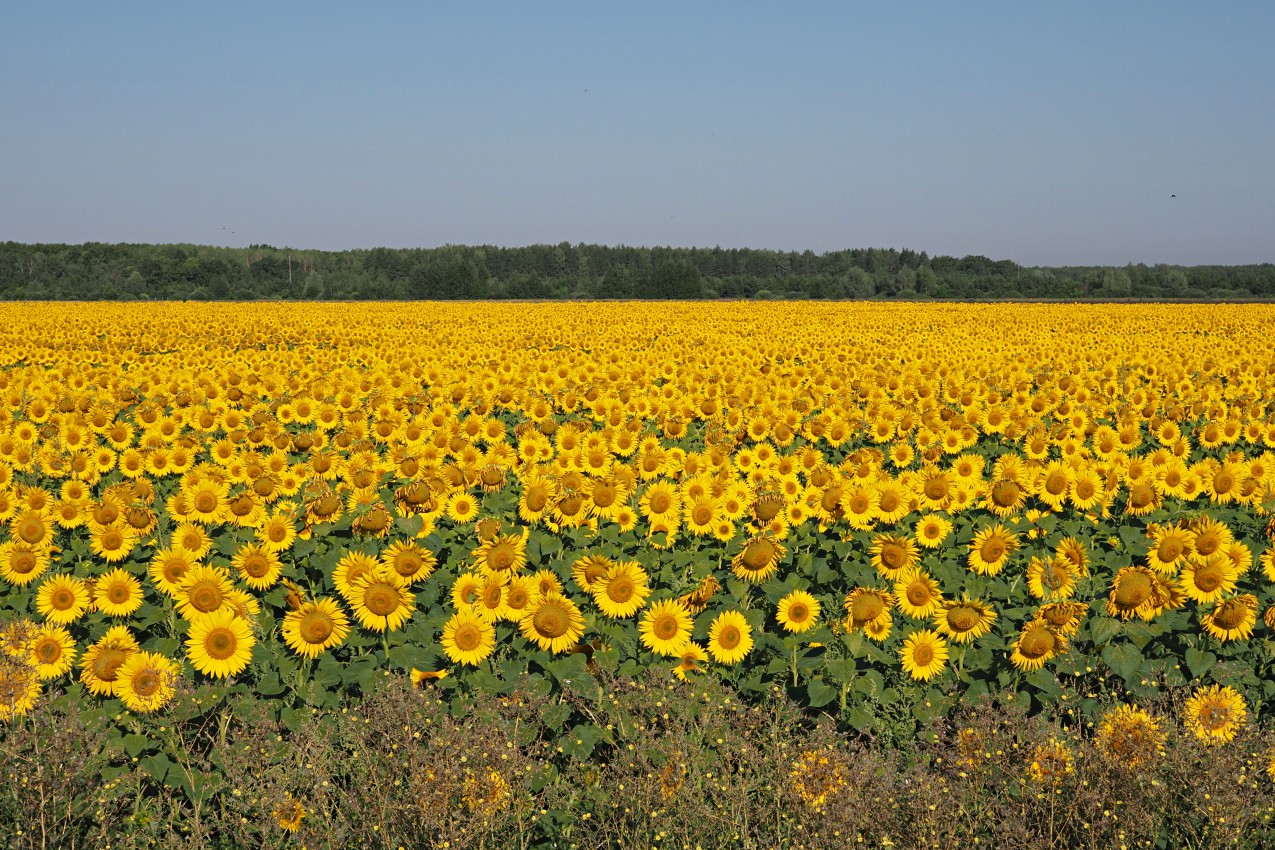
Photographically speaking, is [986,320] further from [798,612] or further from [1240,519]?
[798,612]

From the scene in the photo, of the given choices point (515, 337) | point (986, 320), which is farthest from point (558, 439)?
point (986, 320)

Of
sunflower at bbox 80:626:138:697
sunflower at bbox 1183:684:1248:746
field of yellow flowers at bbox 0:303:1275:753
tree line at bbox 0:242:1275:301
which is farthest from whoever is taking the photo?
tree line at bbox 0:242:1275:301

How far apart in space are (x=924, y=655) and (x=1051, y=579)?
0.95 metres

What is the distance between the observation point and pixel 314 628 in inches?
209

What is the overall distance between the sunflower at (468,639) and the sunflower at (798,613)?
1.82 meters

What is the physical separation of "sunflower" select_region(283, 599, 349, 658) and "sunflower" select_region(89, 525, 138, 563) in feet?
5.13

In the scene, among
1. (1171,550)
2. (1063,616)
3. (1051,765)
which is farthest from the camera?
(1171,550)

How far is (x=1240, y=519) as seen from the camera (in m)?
7.30

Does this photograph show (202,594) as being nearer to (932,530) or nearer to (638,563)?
(638,563)

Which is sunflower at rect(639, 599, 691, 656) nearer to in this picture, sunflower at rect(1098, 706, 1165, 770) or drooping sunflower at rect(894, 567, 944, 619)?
drooping sunflower at rect(894, 567, 944, 619)

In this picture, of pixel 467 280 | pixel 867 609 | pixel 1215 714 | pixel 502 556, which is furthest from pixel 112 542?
pixel 467 280

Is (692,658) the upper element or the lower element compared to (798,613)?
lower

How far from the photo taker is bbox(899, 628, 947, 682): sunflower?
547 centimetres

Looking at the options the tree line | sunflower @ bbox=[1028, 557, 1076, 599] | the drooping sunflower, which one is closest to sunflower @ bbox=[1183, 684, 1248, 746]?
sunflower @ bbox=[1028, 557, 1076, 599]
